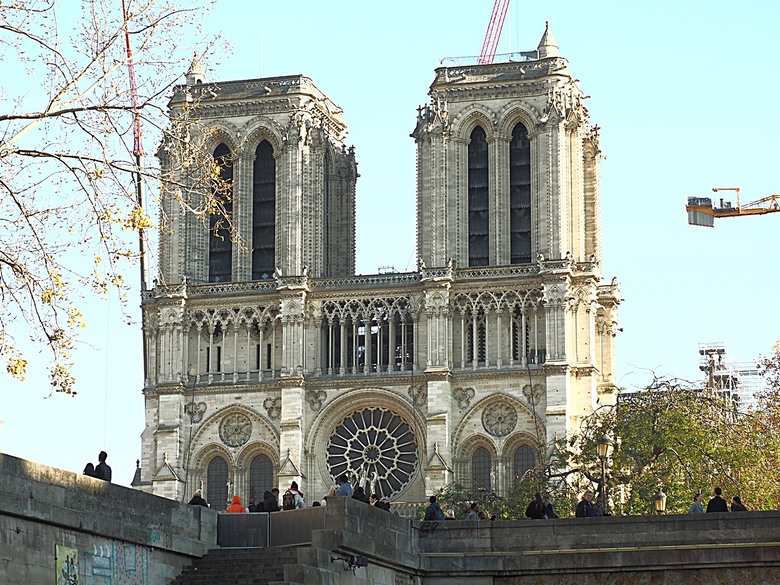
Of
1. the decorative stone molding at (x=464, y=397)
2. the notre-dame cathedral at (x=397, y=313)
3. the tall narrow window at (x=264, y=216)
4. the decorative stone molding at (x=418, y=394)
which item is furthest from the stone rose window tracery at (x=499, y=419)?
the tall narrow window at (x=264, y=216)

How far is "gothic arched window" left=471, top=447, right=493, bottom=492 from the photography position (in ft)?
292

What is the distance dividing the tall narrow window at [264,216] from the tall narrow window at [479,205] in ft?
30.1

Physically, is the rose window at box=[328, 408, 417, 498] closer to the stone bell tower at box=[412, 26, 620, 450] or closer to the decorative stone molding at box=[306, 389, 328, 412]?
the decorative stone molding at box=[306, 389, 328, 412]

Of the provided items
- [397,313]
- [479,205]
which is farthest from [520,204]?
[397,313]

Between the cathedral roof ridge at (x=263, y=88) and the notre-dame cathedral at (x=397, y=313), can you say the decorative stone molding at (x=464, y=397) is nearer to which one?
the notre-dame cathedral at (x=397, y=313)

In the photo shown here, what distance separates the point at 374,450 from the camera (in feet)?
301

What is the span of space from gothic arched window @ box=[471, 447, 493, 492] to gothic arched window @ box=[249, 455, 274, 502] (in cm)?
901

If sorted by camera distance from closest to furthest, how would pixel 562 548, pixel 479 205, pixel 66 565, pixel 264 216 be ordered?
pixel 66 565 → pixel 562 548 → pixel 479 205 → pixel 264 216

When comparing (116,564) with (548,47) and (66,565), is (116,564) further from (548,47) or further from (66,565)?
(548,47)

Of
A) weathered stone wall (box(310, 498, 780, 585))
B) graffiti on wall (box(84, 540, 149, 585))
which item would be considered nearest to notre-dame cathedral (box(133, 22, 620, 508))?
weathered stone wall (box(310, 498, 780, 585))

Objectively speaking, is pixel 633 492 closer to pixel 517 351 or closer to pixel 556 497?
pixel 556 497

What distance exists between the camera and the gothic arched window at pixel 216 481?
92188mm

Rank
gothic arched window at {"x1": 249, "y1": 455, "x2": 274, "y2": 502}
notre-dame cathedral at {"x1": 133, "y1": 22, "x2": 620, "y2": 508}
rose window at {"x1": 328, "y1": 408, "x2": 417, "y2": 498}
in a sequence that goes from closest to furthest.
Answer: notre-dame cathedral at {"x1": 133, "y1": 22, "x2": 620, "y2": 508}
rose window at {"x1": 328, "y1": 408, "x2": 417, "y2": 498}
gothic arched window at {"x1": 249, "y1": 455, "x2": 274, "y2": 502}

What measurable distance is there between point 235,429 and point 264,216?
991 centimetres
